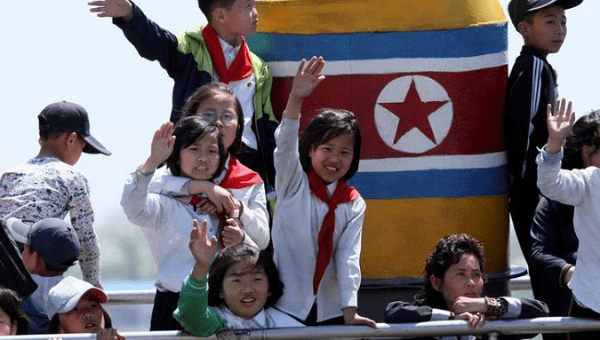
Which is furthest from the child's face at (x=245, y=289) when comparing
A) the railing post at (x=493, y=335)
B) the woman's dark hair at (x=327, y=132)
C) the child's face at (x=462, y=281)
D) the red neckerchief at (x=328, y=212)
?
the railing post at (x=493, y=335)

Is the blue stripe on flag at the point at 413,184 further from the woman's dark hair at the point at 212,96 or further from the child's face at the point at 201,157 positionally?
the child's face at the point at 201,157

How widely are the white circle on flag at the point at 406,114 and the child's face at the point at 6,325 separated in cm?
196

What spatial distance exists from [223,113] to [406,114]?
872 mm

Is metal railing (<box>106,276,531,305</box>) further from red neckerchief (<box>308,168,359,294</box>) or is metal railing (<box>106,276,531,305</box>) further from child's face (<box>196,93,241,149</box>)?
red neckerchief (<box>308,168,359,294</box>)

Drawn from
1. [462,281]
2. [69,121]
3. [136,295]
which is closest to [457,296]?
[462,281]

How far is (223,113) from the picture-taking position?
781cm

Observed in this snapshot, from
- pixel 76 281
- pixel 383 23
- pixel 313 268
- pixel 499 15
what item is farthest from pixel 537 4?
pixel 76 281

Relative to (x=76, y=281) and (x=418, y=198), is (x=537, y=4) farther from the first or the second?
(x=76, y=281)

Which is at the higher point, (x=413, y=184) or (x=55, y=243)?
(x=413, y=184)

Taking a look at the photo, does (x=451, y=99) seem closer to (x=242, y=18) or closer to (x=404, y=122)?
(x=404, y=122)

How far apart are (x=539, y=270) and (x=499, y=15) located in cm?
132

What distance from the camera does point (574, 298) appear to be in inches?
285

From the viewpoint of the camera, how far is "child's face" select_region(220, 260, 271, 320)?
23.5 ft

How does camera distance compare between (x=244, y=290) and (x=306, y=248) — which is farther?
(x=306, y=248)
